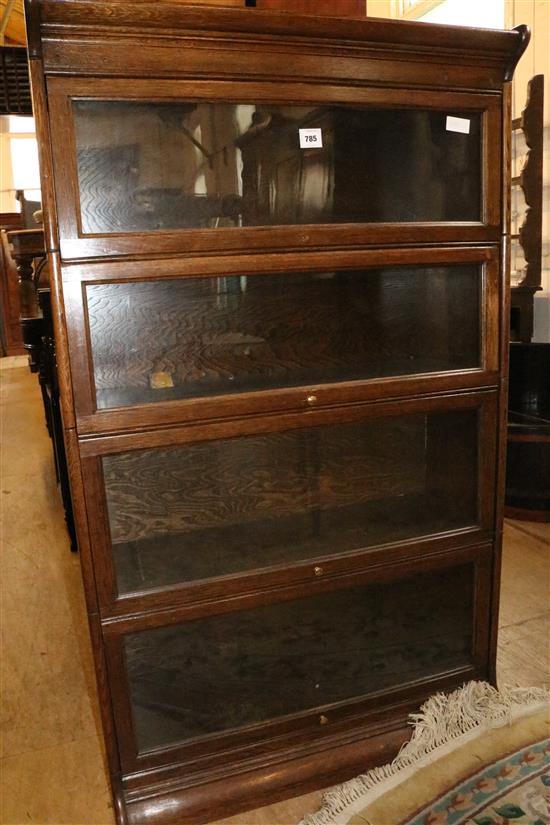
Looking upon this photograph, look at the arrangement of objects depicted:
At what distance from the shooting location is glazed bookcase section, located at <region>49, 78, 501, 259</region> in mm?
1081

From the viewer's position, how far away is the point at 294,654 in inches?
55.9

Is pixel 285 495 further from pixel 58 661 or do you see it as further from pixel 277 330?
pixel 58 661

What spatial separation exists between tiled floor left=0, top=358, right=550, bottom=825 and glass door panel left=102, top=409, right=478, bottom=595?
1.77ft

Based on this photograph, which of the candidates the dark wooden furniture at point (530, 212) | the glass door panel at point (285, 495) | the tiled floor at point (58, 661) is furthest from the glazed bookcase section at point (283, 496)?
the dark wooden furniture at point (530, 212)

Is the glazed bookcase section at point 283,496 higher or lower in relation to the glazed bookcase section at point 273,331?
lower

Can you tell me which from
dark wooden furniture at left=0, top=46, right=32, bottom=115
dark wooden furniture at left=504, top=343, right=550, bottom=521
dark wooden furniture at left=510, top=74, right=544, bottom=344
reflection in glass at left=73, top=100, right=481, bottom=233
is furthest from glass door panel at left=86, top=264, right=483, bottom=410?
dark wooden furniture at left=0, top=46, right=32, bottom=115

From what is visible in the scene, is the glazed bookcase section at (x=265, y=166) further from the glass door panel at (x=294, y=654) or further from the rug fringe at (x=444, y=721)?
the rug fringe at (x=444, y=721)

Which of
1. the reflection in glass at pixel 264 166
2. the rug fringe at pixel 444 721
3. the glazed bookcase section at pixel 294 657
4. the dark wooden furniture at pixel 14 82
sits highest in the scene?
the dark wooden furniture at pixel 14 82

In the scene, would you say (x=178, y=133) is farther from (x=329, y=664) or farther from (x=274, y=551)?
(x=329, y=664)

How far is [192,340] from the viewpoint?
1268 millimetres

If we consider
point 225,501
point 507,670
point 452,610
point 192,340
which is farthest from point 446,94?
point 507,670

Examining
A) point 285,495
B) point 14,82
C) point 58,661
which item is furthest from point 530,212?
point 14,82

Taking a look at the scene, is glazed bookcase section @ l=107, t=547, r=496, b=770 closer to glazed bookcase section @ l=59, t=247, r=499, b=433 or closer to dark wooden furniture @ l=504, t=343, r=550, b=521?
glazed bookcase section @ l=59, t=247, r=499, b=433

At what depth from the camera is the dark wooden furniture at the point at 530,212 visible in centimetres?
273
